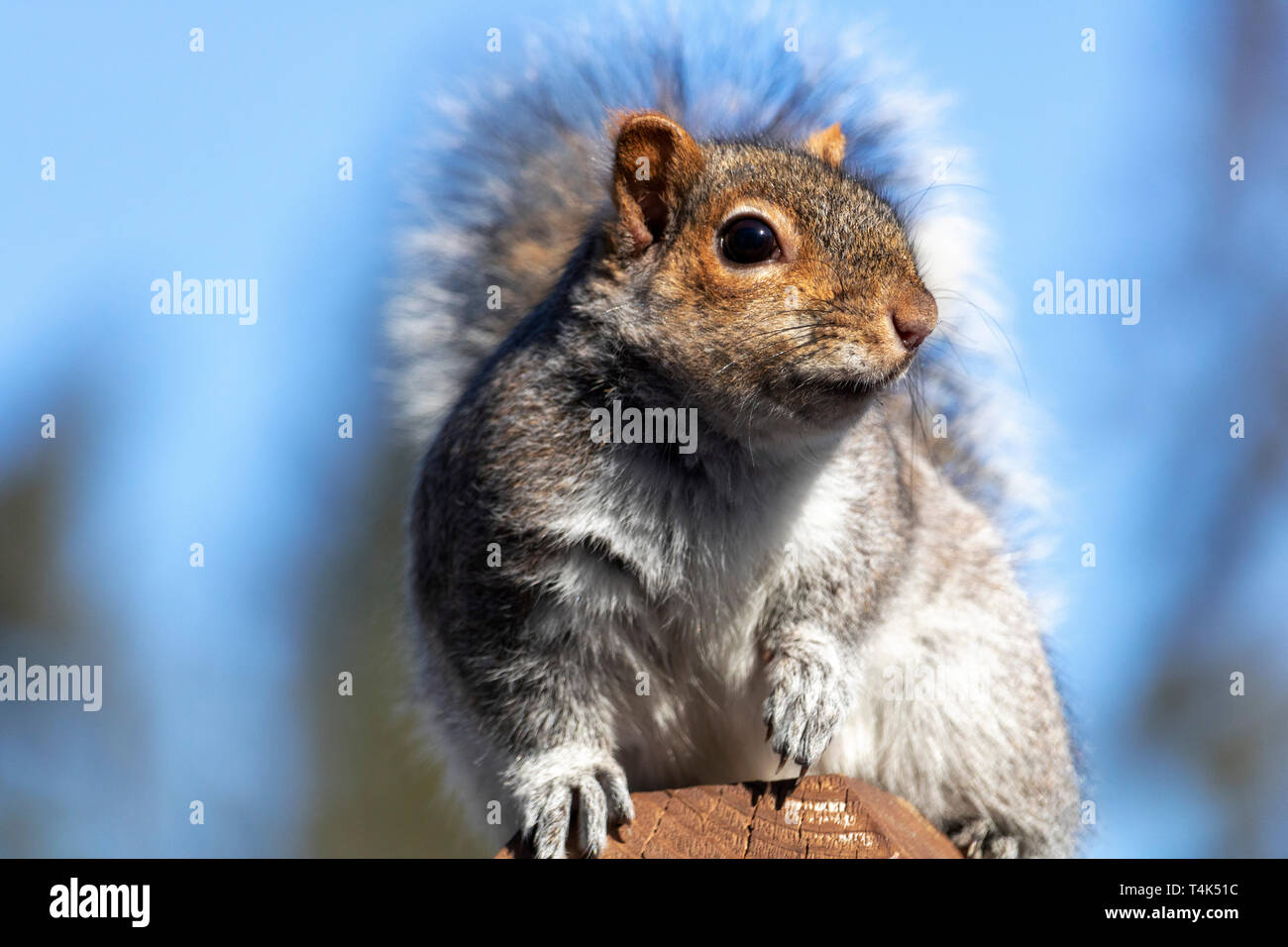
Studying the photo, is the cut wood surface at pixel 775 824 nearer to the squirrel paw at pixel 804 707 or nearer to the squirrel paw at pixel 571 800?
the squirrel paw at pixel 571 800

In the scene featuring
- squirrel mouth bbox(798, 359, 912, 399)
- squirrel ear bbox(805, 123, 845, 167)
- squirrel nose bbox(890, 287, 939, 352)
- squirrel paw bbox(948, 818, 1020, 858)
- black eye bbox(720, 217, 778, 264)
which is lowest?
squirrel paw bbox(948, 818, 1020, 858)

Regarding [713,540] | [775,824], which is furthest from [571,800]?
[713,540]

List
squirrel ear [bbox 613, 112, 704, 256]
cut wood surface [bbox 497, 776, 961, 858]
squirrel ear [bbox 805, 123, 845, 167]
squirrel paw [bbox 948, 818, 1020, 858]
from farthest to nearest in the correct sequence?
squirrel paw [bbox 948, 818, 1020, 858] < squirrel ear [bbox 805, 123, 845, 167] < squirrel ear [bbox 613, 112, 704, 256] < cut wood surface [bbox 497, 776, 961, 858]

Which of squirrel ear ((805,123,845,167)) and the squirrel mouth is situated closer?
the squirrel mouth

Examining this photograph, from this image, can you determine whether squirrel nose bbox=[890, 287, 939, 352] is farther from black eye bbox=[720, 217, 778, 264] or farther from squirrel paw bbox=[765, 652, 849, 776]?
squirrel paw bbox=[765, 652, 849, 776]

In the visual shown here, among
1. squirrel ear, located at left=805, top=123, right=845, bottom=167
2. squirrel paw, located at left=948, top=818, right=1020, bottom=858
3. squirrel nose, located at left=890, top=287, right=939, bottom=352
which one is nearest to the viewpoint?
squirrel nose, located at left=890, top=287, right=939, bottom=352

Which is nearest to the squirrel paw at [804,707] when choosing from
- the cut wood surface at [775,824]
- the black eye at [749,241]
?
the cut wood surface at [775,824]

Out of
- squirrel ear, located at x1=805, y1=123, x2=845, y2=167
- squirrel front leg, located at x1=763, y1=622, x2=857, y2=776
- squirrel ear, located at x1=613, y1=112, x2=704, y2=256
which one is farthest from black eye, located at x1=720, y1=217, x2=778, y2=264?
squirrel front leg, located at x1=763, y1=622, x2=857, y2=776

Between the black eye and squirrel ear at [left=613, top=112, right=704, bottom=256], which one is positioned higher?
squirrel ear at [left=613, top=112, right=704, bottom=256]
